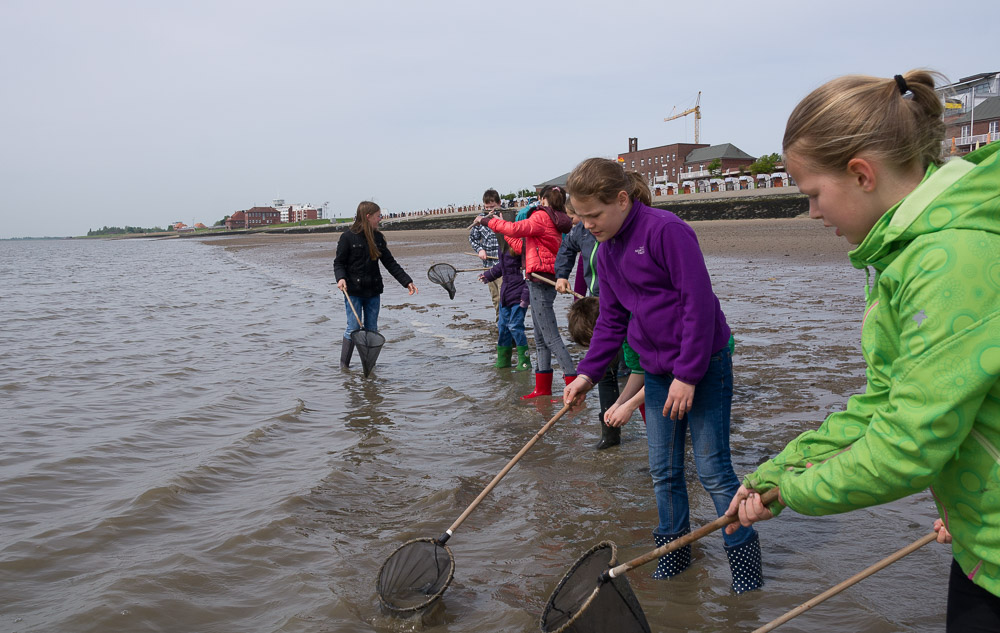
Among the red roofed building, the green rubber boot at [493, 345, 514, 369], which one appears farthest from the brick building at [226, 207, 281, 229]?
the green rubber boot at [493, 345, 514, 369]

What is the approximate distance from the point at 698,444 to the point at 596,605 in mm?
1040

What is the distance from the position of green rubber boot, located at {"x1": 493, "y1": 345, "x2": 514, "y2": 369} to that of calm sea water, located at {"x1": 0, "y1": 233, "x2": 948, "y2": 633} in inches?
9.6

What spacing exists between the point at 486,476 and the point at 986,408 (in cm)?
402

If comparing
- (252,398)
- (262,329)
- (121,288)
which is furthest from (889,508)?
(121,288)

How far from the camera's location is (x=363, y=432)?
6566mm

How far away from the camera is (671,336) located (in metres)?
3.13

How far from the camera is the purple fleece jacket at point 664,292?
2988 mm

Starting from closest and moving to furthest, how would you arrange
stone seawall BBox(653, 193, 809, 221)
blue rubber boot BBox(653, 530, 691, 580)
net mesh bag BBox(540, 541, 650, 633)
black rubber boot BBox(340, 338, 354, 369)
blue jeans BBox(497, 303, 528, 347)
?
net mesh bag BBox(540, 541, 650, 633) < blue rubber boot BBox(653, 530, 691, 580) < blue jeans BBox(497, 303, 528, 347) < black rubber boot BBox(340, 338, 354, 369) < stone seawall BBox(653, 193, 809, 221)

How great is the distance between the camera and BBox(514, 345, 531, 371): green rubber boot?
8453 millimetres

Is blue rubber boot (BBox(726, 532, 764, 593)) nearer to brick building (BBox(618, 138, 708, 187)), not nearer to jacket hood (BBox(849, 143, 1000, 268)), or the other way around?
jacket hood (BBox(849, 143, 1000, 268))

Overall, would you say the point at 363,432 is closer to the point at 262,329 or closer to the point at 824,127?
the point at 824,127

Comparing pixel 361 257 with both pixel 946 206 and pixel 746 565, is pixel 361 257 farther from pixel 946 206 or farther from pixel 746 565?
pixel 946 206

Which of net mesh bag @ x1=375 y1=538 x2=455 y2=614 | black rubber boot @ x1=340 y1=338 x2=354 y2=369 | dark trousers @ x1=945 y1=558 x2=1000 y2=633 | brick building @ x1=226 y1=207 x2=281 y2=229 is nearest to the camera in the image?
dark trousers @ x1=945 y1=558 x2=1000 y2=633

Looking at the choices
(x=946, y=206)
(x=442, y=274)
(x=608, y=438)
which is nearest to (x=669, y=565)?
(x=608, y=438)
